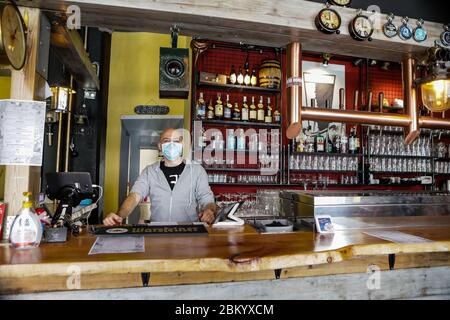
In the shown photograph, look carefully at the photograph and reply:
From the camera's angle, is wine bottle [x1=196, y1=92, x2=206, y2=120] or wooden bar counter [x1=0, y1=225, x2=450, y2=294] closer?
wooden bar counter [x1=0, y1=225, x2=450, y2=294]

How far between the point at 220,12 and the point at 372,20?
119 cm

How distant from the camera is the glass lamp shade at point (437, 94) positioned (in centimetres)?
231

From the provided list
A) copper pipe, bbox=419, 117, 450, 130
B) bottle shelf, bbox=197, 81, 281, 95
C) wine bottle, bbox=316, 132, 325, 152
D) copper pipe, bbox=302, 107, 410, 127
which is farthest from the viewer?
wine bottle, bbox=316, 132, 325, 152

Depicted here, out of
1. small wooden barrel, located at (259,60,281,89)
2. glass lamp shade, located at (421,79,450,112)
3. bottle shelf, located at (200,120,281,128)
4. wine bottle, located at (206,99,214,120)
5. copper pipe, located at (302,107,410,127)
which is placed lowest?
copper pipe, located at (302,107,410,127)

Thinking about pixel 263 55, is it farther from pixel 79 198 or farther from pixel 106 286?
pixel 106 286

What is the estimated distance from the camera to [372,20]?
2.24 m

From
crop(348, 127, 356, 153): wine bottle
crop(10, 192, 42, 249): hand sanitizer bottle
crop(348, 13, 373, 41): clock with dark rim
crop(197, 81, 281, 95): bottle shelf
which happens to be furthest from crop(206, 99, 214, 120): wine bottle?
crop(10, 192, 42, 249): hand sanitizer bottle

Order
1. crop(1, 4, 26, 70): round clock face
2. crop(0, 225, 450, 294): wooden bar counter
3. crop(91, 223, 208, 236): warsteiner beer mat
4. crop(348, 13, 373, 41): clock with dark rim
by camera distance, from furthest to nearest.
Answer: crop(348, 13, 373, 41): clock with dark rim < crop(91, 223, 208, 236): warsteiner beer mat < crop(1, 4, 26, 70): round clock face < crop(0, 225, 450, 294): wooden bar counter

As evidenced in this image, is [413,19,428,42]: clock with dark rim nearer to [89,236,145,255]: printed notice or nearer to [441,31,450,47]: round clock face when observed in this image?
[441,31,450,47]: round clock face

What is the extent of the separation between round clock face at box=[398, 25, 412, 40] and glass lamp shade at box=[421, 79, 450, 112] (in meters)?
0.40

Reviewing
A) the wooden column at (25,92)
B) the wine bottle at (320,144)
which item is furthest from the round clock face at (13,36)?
the wine bottle at (320,144)

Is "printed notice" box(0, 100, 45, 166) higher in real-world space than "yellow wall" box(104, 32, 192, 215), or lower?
lower

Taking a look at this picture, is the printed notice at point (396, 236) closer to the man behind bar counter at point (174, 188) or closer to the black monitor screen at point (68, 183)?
the man behind bar counter at point (174, 188)

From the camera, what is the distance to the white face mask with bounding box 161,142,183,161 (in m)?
2.41
